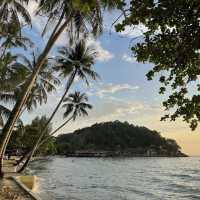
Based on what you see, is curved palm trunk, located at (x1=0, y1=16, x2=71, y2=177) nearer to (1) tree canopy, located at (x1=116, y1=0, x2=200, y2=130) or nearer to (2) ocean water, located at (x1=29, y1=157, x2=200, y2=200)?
(2) ocean water, located at (x1=29, y1=157, x2=200, y2=200)

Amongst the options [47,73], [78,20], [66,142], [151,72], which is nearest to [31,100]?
[47,73]

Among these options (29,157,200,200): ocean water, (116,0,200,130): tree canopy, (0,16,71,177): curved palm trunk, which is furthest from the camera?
(29,157,200,200): ocean water

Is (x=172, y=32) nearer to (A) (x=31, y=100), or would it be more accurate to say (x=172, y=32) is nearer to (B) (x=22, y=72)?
(B) (x=22, y=72)

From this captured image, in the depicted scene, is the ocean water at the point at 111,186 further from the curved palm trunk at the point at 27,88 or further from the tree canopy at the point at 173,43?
the tree canopy at the point at 173,43

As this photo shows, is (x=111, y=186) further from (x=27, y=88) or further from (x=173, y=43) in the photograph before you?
(x=173, y=43)

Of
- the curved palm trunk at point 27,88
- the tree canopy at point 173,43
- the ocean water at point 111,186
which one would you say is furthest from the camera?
the ocean water at point 111,186

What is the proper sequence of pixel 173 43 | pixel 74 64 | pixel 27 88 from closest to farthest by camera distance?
pixel 173 43 < pixel 27 88 < pixel 74 64

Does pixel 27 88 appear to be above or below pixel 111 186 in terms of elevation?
above

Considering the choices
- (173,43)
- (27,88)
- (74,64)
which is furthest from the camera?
(74,64)

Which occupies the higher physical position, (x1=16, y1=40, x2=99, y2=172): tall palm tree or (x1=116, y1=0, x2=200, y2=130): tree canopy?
(x1=16, y1=40, x2=99, y2=172): tall palm tree

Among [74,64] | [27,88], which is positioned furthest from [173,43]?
[74,64]

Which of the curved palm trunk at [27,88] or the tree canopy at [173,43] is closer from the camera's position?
the tree canopy at [173,43]

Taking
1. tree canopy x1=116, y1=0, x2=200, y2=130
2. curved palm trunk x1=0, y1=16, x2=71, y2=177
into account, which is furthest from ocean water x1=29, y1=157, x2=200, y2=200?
tree canopy x1=116, y1=0, x2=200, y2=130

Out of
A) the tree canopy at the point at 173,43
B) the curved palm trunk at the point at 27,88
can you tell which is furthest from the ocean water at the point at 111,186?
the tree canopy at the point at 173,43
